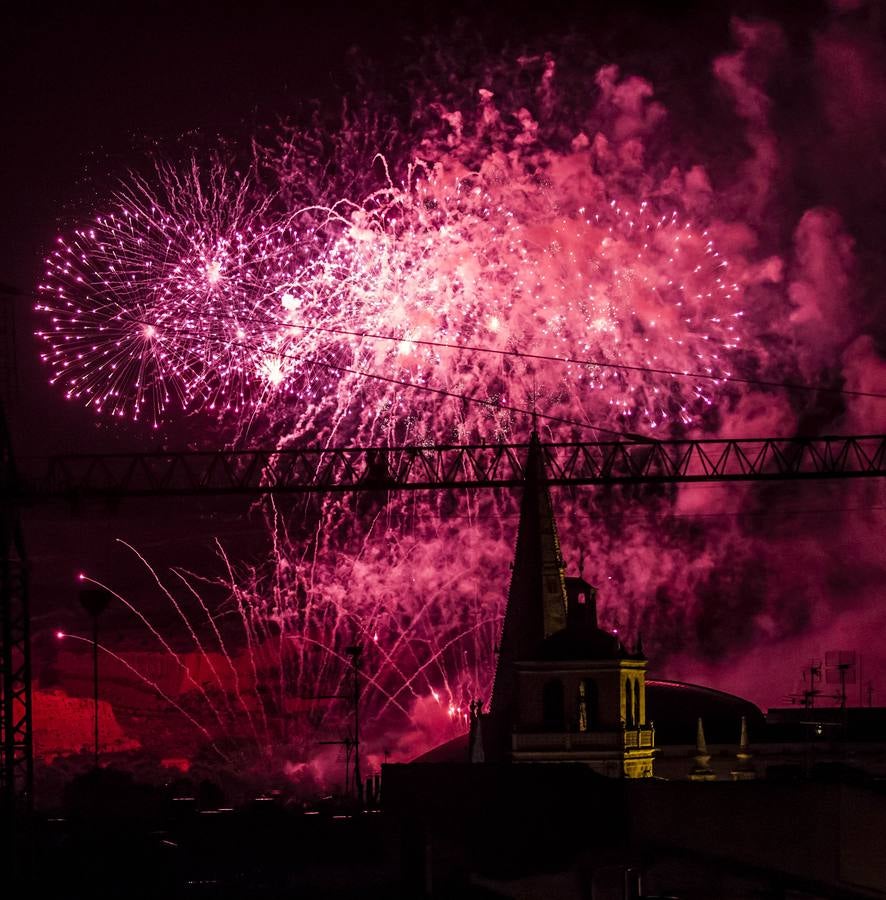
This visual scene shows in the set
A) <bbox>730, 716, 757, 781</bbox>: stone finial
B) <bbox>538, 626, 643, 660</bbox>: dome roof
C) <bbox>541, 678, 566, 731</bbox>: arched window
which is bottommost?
<bbox>730, 716, 757, 781</bbox>: stone finial

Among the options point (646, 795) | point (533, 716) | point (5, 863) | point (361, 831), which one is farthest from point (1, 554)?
point (533, 716)

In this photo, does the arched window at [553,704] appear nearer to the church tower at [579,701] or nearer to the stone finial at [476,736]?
the church tower at [579,701]

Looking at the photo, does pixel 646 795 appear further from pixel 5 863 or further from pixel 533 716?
Result: pixel 533 716

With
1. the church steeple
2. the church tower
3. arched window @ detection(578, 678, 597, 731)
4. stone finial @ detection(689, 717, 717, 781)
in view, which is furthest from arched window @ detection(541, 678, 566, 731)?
stone finial @ detection(689, 717, 717, 781)

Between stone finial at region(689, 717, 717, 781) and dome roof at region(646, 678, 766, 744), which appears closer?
stone finial at region(689, 717, 717, 781)

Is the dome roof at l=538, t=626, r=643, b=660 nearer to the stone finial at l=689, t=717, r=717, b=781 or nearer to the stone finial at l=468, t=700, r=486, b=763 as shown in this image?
the stone finial at l=468, t=700, r=486, b=763

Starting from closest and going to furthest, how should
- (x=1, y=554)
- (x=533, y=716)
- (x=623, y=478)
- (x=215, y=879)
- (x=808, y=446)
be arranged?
(x=215, y=879) < (x=1, y=554) < (x=623, y=478) < (x=808, y=446) < (x=533, y=716)
